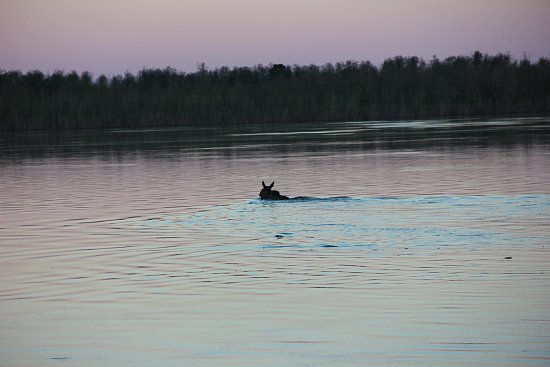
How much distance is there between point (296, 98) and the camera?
233 ft

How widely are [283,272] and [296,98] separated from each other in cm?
5971

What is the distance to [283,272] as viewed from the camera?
457 inches

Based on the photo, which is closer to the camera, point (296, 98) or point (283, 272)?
point (283, 272)

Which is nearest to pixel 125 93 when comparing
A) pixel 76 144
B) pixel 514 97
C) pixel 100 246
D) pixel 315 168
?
pixel 76 144

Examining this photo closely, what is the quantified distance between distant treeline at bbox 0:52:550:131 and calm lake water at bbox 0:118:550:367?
44.7 metres

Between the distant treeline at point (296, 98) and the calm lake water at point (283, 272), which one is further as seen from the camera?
the distant treeline at point (296, 98)

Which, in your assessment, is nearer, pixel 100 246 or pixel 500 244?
pixel 500 244

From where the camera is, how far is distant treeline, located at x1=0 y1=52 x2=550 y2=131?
70.4 metres

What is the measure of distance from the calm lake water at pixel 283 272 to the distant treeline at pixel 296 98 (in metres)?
44.7

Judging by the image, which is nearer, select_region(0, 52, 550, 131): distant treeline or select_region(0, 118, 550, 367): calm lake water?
select_region(0, 118, 550, 367): calm lake water

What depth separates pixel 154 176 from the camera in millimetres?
28891

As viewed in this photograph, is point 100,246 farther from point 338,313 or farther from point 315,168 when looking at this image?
point 315,168

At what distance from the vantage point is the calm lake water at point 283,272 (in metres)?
8.08

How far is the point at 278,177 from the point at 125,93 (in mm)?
48072
